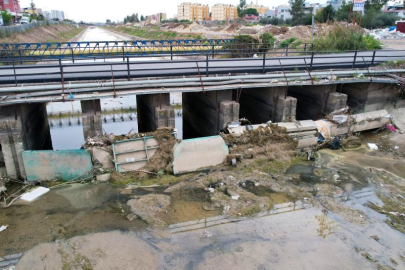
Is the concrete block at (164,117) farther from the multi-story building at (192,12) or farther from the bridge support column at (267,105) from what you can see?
the multi-story building at (192,12)

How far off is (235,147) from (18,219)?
7140mm

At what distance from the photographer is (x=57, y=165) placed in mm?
10422

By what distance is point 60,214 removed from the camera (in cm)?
877

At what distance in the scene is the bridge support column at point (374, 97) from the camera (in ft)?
50.8

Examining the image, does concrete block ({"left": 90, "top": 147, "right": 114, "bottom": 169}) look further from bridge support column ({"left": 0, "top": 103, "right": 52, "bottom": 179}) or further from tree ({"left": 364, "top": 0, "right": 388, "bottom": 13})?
tree ({"left": 364, "top": 0, "right": 388, "bottom": 13})

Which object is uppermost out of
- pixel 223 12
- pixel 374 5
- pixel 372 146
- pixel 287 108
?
pixel 223 12

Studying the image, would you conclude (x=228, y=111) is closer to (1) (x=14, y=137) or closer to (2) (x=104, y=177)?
(2) (x=104, y=177)

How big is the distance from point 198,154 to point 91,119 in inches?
158

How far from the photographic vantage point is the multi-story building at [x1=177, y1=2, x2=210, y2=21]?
16825cm

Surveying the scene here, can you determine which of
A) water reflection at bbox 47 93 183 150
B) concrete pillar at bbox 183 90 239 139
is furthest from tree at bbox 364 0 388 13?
concrete pillar at bbox 183 90 239 139

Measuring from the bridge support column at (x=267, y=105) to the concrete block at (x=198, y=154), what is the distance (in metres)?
3.72

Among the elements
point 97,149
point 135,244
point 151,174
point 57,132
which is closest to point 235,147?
point 151,174

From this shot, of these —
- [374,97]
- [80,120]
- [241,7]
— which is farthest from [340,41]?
[241,7]

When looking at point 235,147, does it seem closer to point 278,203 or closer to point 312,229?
point 278,203
